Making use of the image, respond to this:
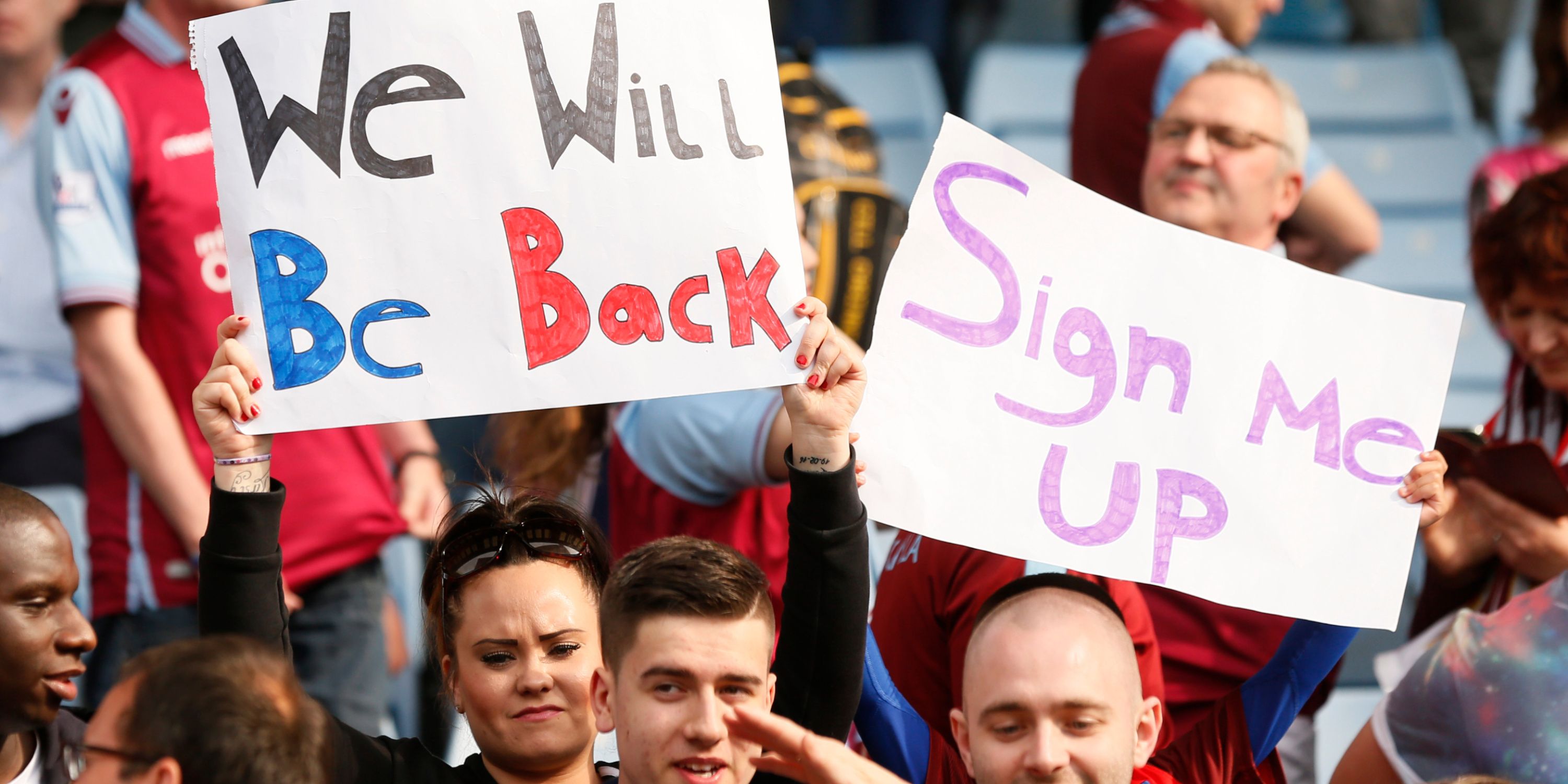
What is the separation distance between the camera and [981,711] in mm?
2236

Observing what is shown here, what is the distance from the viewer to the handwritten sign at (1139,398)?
8.05 feet

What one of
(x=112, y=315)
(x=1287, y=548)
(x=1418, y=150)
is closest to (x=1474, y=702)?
(x=1287, y=548)

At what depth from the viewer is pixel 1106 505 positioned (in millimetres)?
2457

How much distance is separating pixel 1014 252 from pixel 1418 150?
18.2 ft

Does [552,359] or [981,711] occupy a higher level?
[552,359]

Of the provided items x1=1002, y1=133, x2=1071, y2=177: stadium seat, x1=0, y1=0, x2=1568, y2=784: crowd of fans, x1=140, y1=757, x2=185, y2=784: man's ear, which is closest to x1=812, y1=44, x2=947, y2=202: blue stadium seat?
x1=1002, y1=133, x2=1071, y2=177: stadium seat

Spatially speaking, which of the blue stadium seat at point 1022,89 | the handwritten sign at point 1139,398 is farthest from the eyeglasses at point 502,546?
the blue stadium seat at point 1022,89

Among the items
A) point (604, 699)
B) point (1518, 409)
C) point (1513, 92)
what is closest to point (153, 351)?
point (604, 699)

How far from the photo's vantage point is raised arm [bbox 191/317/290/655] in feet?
7.22

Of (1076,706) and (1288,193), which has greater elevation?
(1288,193)

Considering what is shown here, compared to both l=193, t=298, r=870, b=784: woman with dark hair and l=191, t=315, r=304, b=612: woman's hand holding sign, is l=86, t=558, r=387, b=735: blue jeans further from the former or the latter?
l=191, t=315, r=304, b=612: woman's hand holding sign

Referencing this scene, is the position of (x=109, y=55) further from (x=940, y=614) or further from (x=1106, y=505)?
(x=1106, y=505)

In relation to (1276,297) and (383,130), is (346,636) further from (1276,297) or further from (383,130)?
(1276,297)

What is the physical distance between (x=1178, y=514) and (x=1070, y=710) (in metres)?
0.42
